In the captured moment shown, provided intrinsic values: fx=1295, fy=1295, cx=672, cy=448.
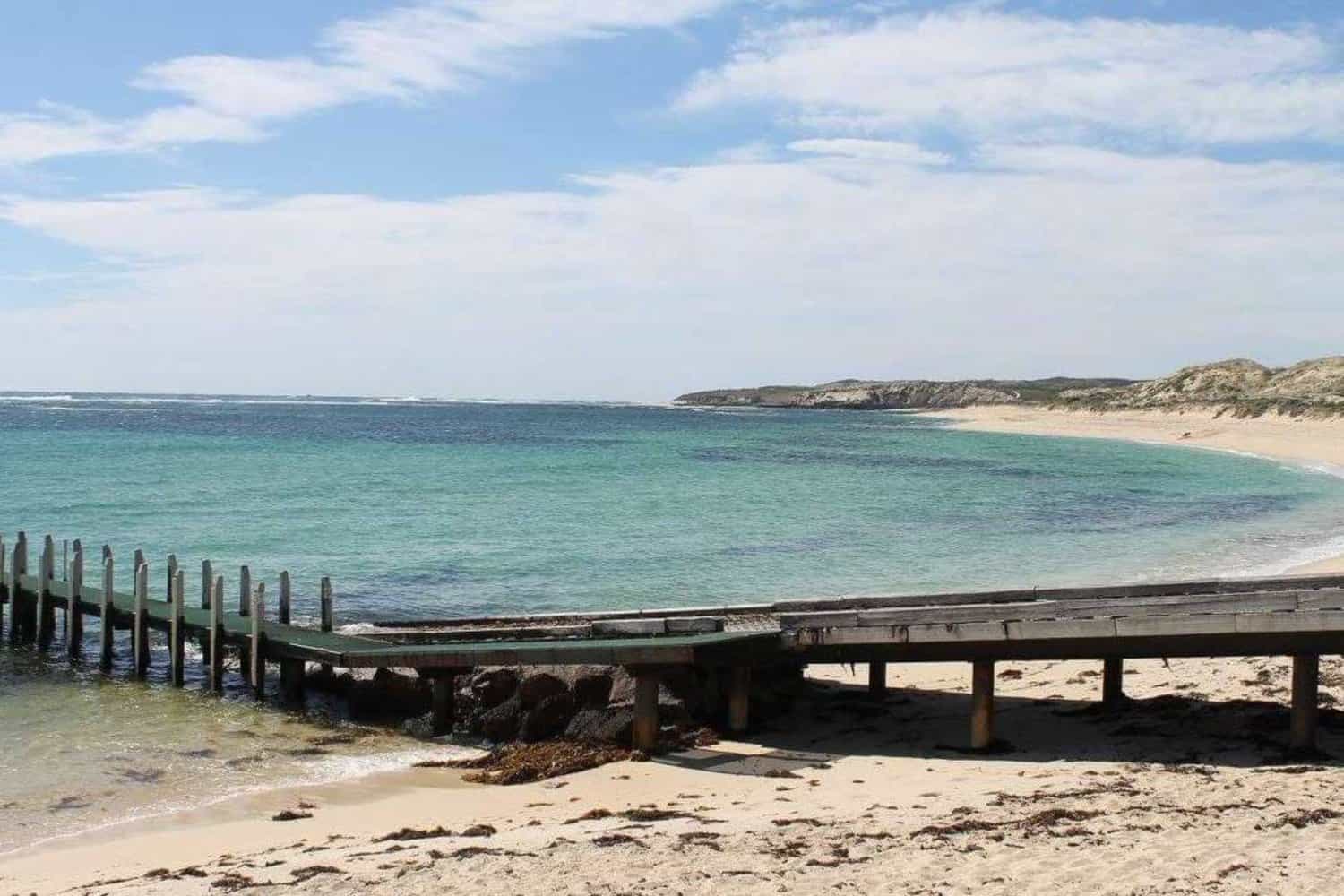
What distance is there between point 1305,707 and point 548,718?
286 inches

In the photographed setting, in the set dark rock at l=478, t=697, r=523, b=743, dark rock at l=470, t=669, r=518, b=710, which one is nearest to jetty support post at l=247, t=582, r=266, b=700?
dark rock at l=470, t=669, r=518, b=710

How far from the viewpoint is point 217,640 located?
17.0 m

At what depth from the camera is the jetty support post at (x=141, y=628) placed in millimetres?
18078

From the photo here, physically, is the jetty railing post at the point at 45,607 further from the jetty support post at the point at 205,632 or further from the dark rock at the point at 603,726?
the dark rock at the point at 603,726

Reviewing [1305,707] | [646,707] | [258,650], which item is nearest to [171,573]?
[258,650]

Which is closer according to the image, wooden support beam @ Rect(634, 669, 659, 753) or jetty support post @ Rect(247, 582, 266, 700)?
wooden support beam @ Rect(634, 669, 659, 753)

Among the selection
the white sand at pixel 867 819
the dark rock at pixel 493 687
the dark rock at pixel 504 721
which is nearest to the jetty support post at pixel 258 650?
the dark rock at pixel 493 687

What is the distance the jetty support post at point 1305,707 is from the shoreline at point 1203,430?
4677 centimetres

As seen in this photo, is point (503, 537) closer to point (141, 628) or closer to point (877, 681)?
point (141, 628)

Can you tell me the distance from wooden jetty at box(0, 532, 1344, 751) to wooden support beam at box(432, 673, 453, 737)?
0.05 feet

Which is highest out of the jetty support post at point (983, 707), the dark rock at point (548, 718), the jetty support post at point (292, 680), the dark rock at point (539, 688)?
the jetty support post at point (983, 707)

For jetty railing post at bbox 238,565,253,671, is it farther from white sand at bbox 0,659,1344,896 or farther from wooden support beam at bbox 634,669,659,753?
wooden support beam at bbox 634,669,659,753

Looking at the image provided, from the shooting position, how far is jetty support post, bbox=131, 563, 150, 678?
59.3 feet

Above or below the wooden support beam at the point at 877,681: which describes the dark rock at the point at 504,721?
below
